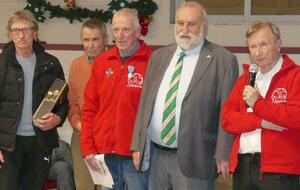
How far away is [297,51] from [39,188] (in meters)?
3.49

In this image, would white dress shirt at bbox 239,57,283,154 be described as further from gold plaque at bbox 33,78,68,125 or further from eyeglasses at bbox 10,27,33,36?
eyeglasses at bbox 10,27,33,36

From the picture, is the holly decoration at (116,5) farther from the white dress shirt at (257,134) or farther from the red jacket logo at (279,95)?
the red jacket logo at (279,95)

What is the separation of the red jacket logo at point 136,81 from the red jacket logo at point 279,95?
3.21 feet

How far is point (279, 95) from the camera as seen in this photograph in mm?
3055

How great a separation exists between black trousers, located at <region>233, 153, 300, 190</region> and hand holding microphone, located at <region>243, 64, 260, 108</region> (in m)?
0.31

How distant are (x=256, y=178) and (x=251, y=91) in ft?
1.66

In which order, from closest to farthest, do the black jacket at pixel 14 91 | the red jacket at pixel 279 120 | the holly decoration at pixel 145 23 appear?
the red jacket at pixel 279 120
the black jacket at pixel 14 91
the holly decoration at pixel 145 23

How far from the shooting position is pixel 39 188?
3857 millimetres

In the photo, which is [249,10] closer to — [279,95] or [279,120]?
[279,95]

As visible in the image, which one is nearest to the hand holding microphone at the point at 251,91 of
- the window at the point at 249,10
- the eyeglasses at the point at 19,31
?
the eyeglasses at the point at 19,31

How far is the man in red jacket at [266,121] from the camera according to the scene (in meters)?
2.99

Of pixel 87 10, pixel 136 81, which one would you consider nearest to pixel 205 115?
pixel 136 81

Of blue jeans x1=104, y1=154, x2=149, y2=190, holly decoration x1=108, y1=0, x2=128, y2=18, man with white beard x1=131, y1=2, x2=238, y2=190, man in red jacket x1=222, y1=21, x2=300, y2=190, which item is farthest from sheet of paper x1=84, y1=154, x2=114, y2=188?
holly decoration x1=108, y1=0, x2=128, y2=18

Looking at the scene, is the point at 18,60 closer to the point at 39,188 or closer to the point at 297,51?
the point at 39,188
